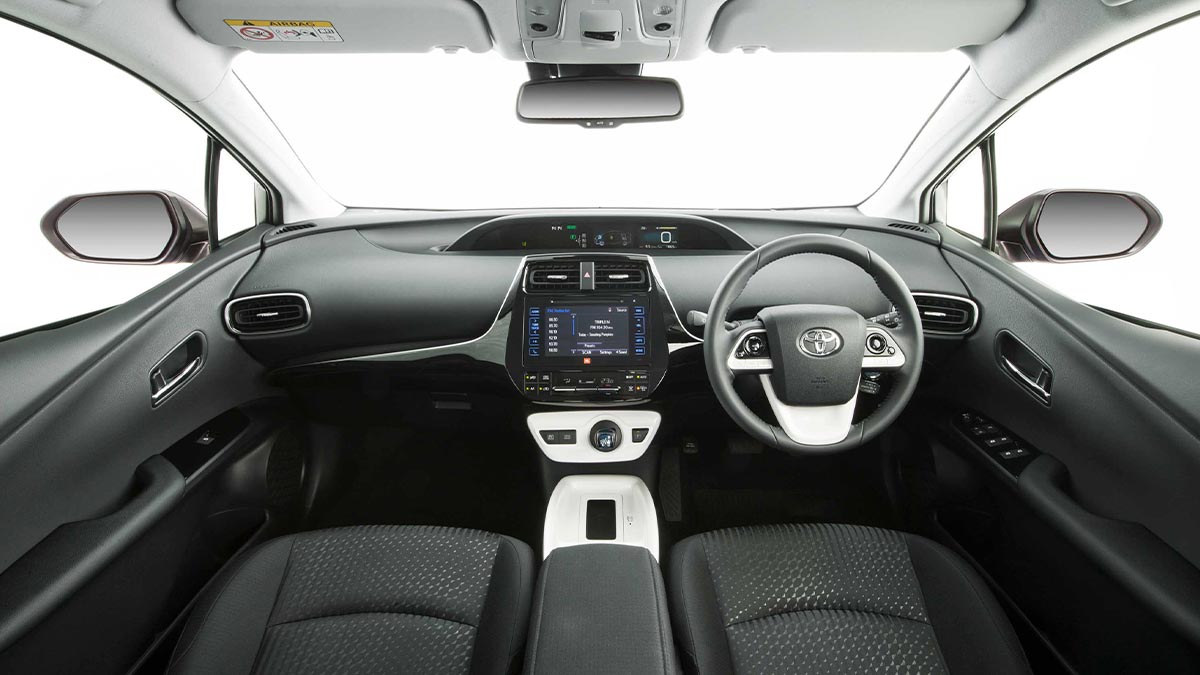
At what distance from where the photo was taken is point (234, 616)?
1354 millimetres

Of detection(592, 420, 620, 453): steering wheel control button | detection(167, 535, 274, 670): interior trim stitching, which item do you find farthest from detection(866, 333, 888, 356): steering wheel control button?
detection(167, 535, 274, 670): interior trim stitching

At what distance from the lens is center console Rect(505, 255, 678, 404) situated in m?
2.05

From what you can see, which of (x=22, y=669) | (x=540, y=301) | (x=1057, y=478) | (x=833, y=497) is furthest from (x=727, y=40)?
(x=22, y=669)

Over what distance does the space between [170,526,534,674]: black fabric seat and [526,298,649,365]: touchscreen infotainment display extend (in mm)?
650

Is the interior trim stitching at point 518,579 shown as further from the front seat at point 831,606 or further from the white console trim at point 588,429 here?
the white console trim at point 588,429

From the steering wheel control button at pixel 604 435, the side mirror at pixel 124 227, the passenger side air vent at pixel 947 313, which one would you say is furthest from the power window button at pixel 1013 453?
the side mirror at pixel 124 227

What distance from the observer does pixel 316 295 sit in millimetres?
2137

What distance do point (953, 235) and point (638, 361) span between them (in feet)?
3.96

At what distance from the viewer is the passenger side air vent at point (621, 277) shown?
2061 mm

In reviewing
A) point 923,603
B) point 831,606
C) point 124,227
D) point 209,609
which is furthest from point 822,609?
point 124,227

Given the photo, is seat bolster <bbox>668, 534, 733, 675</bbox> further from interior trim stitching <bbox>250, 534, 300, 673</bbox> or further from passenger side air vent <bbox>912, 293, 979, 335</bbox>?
passenger side air vent <bbox>912, 293, 979, 335</bbox>

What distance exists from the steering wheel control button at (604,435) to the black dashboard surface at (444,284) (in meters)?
0.45

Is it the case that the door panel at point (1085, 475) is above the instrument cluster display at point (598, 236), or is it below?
below

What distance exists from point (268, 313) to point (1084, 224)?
2.49 m
